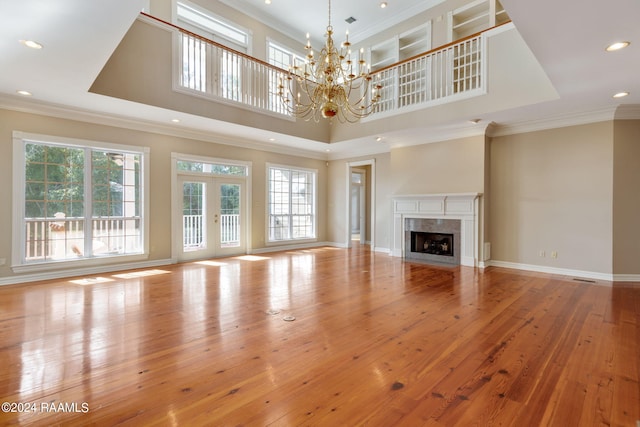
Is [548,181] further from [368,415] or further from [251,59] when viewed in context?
[251,59]

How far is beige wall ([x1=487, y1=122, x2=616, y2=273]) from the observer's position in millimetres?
5184

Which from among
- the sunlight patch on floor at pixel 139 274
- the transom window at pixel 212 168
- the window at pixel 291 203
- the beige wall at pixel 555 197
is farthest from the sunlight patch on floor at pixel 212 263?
the beige wall at pixel 555 197

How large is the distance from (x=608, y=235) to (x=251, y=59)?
726 centimetres

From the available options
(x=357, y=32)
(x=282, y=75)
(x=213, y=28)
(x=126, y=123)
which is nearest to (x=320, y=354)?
(x=126, y=123)

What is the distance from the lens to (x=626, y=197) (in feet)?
16.6

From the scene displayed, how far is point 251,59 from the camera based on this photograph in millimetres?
6246

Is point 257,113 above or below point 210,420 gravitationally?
above

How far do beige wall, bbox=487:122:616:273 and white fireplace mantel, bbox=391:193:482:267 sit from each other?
52cm

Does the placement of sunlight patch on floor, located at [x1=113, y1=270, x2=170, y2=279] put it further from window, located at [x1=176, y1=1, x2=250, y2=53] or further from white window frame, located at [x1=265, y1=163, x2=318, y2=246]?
window, located at [x1=176, y1=1, x2=250, y2=53]

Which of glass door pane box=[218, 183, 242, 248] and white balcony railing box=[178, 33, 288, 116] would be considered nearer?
white balcony railing box=[178, 33, 288, 116]

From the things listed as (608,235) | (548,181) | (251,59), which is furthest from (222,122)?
(608,235)

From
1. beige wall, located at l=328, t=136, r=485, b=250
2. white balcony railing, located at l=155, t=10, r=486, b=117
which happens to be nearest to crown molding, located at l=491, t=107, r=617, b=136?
beige wall, located at l=328, t=136, r=485, b=250

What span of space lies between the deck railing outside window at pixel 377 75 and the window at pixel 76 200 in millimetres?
1988

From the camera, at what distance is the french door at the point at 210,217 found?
6.70 metres
